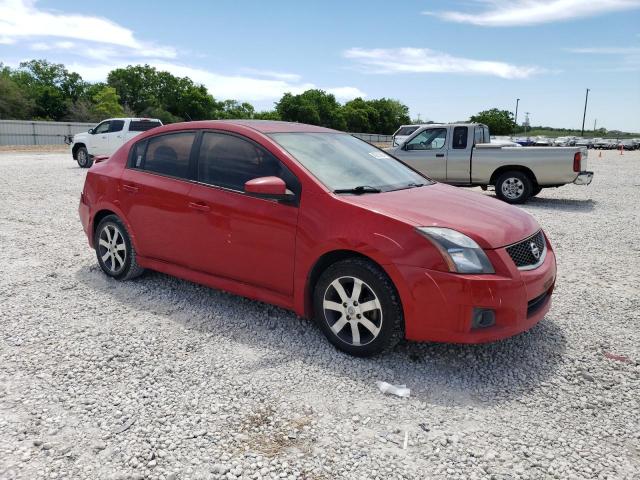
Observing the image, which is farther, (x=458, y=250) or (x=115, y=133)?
(x=115, y=133)

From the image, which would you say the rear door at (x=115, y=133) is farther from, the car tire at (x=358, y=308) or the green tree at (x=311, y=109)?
the green tree at (x=311, y=109)

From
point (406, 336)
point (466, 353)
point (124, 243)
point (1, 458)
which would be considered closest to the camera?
point (1, 458)

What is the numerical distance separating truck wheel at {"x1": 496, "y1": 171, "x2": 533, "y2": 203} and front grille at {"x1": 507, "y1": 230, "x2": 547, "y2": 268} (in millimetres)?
8582

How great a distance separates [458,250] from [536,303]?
83cm

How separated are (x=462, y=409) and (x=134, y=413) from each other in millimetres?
1979

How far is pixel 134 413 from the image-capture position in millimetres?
3193

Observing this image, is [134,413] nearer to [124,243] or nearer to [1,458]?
[1,458]

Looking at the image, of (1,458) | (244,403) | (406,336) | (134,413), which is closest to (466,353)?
(406,336)

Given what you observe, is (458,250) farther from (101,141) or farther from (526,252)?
(101,141)

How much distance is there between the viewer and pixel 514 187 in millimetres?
12281

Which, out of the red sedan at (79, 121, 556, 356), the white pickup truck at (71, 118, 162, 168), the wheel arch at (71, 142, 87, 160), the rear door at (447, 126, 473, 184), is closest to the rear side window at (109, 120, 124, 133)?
the white pickup truck at (71, 118, 162, 168)

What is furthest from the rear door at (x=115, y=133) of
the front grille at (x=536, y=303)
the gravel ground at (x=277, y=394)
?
the front grille at (x=536, y=303)

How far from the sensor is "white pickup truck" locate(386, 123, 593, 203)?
38.7 ft

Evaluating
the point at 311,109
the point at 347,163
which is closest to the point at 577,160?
the point at 347,163
